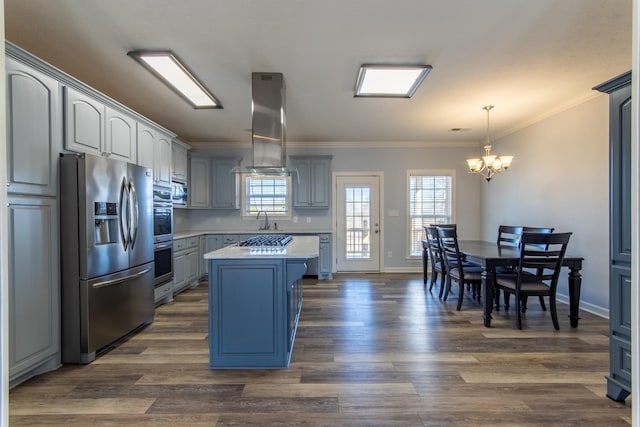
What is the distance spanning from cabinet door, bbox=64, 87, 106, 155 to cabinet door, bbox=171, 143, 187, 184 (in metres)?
1.79

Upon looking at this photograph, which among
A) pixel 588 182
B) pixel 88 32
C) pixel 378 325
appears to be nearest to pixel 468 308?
pixel 378 325

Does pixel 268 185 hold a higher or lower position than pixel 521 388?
higher

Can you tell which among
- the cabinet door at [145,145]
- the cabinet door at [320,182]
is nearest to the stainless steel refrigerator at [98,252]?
the cabinet door at [145,145]

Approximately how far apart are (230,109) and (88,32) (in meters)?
Answer: 1.78

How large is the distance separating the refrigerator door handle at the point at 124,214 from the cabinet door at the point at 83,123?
0.39 m

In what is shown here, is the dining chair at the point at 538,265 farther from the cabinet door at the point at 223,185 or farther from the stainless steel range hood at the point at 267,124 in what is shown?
the cabinet door at the point at 223,185

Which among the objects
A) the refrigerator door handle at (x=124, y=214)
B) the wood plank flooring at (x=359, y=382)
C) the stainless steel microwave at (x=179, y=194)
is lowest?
the wood plank flooring at (x=359, y=382)

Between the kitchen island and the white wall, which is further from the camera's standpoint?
the white wall

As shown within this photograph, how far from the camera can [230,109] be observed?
396 centimetres

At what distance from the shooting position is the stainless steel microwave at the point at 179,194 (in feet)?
A: 15.2

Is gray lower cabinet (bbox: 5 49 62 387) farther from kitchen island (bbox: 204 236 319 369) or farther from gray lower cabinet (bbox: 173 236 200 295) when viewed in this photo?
gray lower cabinet (bbox: 173 236 200 295)

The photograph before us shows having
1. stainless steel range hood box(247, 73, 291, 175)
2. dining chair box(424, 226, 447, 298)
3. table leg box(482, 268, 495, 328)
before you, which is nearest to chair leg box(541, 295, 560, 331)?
table leg box(482, 268, 495, 328)

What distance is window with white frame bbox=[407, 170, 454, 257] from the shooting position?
5.88 meters

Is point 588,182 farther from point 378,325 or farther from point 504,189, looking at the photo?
point 378,325
